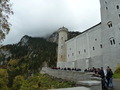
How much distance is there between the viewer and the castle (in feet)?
101

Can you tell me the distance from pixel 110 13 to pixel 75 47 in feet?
57.3

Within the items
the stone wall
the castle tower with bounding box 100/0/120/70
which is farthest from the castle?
the stone wall

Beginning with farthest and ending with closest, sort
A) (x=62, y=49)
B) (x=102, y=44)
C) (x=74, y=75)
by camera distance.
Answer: (x=62, y=49) < (x=102, y=44) < (x=74, y=75)

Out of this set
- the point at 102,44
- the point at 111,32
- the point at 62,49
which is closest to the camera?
the point at 111,32

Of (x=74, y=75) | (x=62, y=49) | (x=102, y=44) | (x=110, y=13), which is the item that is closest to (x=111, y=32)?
(x=102, y=44)

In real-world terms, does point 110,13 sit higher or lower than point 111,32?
higher

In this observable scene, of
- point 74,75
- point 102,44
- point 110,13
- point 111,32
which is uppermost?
point 110,13

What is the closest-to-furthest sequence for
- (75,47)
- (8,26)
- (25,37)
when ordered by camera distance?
(8,26) → (75,47) → (25,37)

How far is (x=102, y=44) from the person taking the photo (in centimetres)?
3366

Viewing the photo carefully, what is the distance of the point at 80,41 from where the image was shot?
44219mm

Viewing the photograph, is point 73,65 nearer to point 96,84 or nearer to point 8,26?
point 8,26

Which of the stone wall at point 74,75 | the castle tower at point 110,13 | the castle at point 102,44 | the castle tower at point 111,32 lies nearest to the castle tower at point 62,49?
the castle at point 102,44

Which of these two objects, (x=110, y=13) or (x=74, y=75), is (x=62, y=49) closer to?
(x=110, y=13)

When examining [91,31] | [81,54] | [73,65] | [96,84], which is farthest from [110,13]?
[96,84]
